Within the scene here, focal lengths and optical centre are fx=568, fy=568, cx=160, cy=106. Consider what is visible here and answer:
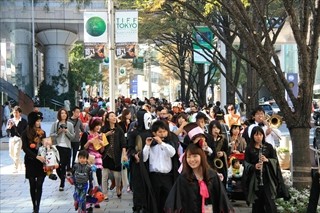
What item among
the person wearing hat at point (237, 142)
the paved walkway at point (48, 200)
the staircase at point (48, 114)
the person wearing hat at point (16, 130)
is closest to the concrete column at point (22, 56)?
the staircase at point (48, 114)

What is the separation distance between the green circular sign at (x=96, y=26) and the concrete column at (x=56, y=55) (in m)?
26.3

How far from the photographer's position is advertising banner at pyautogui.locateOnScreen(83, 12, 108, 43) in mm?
16109

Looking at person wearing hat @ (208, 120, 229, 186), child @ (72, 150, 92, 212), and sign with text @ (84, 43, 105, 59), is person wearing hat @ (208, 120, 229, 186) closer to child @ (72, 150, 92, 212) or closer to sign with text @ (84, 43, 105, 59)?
child @ (72, 150, 92, 212)

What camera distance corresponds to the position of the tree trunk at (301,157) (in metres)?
9.20

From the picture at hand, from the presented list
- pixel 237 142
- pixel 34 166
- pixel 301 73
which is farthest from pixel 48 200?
pixel 301 73

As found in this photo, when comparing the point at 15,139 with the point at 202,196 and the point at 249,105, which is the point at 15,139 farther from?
the point at 202,196

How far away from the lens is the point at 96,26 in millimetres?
16125

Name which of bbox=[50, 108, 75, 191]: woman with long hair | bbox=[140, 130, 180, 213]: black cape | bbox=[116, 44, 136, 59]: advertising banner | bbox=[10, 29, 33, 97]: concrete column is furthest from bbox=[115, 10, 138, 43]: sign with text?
bbox=[10, 29, 33, 97]: concrete column

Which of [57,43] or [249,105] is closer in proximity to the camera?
[249,105]

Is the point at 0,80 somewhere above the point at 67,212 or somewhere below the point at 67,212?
above

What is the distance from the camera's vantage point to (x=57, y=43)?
42.1 metres

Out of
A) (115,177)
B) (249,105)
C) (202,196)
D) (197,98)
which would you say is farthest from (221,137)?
(197,98)

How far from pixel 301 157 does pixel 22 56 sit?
35012mm

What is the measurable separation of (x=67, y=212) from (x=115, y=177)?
4.83 feet
